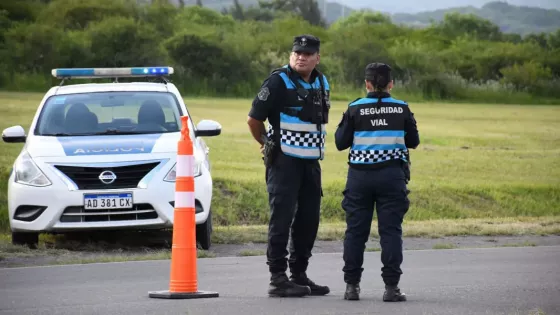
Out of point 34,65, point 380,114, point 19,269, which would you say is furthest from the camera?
point 34,65

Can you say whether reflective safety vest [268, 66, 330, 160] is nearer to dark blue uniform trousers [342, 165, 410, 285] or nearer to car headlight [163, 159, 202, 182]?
dark blue uniform trousers [342, 165, 410, 285]

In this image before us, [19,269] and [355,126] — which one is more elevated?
[355,126]

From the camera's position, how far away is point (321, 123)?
8867 mm

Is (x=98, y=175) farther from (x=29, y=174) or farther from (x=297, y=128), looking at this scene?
(x=297, y=128)

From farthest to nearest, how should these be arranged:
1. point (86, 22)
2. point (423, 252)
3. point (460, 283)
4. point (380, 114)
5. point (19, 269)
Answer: point (86, 22), point (423, 252), point (19, 269), point (460, 283), point (380, 114)

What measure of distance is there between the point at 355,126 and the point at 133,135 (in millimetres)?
4670

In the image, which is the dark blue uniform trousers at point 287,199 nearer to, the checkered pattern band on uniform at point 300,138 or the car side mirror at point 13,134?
the checkered pattern band on uniform at point 300,138

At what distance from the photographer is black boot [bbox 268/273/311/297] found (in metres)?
8.81

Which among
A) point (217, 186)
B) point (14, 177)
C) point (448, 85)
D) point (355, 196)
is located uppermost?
point (355, 196)

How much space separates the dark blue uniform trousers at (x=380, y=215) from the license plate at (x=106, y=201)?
148 inches

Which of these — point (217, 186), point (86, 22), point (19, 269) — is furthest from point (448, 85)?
point (19, 269)

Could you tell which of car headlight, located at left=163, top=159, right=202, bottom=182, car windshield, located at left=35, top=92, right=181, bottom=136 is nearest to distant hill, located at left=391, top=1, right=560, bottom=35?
car windshield, located at left=35, top=92, right=181, bottom=136

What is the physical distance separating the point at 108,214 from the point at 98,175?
14.9 inches

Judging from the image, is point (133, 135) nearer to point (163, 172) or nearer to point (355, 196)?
point (163, 172)
